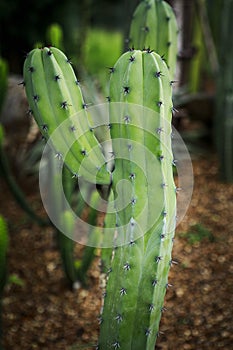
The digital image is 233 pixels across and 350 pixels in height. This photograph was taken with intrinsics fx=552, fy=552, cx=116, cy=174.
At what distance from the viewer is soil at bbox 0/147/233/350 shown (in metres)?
2.37

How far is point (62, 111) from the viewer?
1724 mm

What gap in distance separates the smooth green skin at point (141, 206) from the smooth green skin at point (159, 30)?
0.57 metres

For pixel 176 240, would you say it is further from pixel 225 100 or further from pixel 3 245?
pixel 3 245

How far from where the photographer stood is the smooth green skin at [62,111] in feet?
5.63

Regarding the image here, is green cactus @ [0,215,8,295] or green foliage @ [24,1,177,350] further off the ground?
green foliage @ [24,1,177,350]

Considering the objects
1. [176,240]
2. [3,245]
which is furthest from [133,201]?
[176,240]

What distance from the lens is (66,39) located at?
6.52 m

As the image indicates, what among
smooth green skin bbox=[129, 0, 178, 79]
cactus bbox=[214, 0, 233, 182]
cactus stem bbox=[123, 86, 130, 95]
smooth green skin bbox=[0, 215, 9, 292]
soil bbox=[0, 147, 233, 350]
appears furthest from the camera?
cactus bbox=[214, 0, 233, 182]

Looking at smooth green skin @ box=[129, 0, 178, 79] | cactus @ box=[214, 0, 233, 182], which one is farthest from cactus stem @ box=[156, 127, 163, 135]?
cactus @ box=[214, 0, 233, 182]

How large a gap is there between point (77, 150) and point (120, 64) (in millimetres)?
304

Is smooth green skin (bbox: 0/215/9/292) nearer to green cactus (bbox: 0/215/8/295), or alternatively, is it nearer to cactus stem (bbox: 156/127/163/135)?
green cactus (bbox: 0/215/8/295)

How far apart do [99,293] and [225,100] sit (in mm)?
1467

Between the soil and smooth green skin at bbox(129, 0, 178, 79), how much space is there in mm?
1037

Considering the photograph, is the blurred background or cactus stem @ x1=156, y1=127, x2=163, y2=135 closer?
cactus stem @ x1=156, y1=127, x2=163, y2=135
